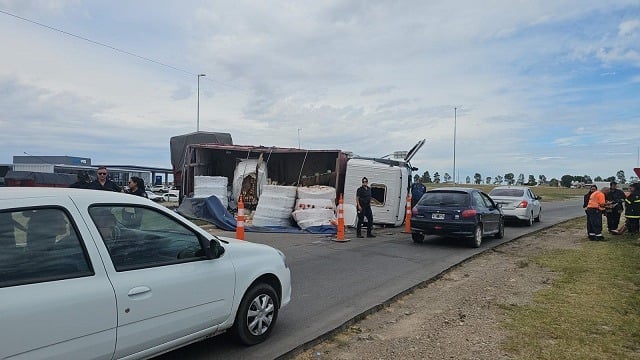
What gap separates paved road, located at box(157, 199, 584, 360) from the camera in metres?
4.86

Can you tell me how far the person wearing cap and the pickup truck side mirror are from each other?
47.4 feet

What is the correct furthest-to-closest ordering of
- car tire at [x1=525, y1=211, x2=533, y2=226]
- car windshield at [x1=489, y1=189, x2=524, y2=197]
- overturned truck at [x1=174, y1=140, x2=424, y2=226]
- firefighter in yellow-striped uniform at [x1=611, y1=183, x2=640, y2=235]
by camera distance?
car windshield at [x1=489, y1=189, x2=524, y2=197] → car tire at [x1=525, y1=211, x2=533, y2=226] → overturned truck at [x1=174, y1=140, x2=424, y2=226] → firefighter in yellow-striped uniform at [x1=611, y1=183, x2=640, y2=235]

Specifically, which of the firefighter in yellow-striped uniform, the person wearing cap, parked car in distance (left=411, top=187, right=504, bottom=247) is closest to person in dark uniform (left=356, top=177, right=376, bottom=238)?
parked car in distance (left=411, top=187, right=504, bottom=247)

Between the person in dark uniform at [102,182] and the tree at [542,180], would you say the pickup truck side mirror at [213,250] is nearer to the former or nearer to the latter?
the person in dark uniform at [102,182]

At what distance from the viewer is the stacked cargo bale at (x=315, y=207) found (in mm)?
15297

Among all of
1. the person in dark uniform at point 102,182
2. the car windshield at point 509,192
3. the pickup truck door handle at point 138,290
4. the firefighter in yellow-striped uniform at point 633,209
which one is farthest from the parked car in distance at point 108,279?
the car windshield at point 509,192

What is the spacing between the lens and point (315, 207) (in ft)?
51.3

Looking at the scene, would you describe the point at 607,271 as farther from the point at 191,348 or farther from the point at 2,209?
the point at 2,209

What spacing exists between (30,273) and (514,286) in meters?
6.87

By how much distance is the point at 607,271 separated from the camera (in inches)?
348

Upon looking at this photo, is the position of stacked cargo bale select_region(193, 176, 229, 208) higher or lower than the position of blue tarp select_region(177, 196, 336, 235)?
higher

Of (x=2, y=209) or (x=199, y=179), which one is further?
(x=199, y=179)

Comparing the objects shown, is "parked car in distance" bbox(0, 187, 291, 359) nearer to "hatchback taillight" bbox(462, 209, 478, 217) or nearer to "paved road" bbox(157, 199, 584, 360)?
"paved road" bbox(157, 199, 584, 360)

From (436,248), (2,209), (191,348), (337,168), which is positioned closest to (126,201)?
(2,209)
